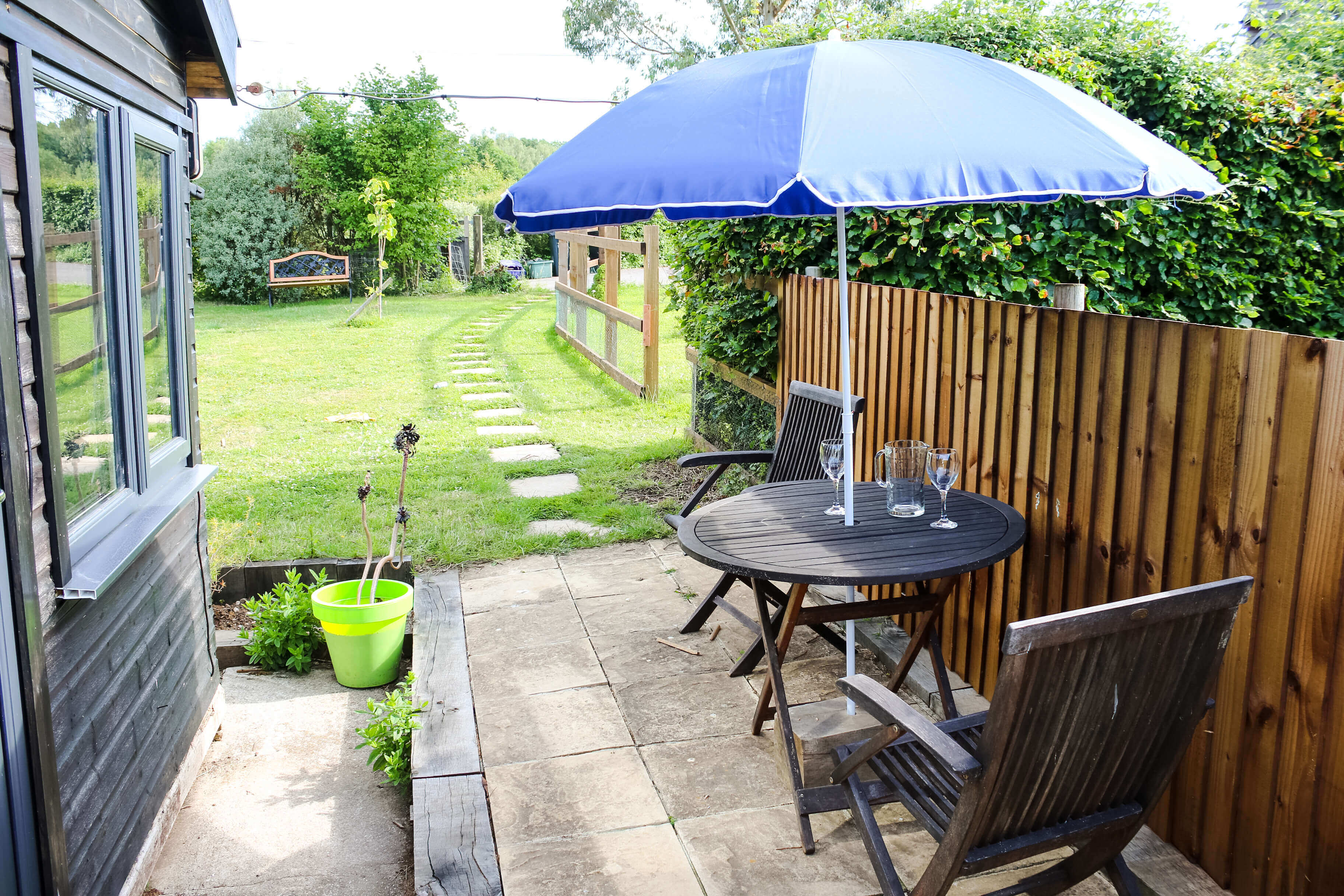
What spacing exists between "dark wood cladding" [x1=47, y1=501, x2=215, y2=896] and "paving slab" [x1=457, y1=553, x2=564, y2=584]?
1.44 meters

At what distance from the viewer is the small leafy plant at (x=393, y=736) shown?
10.2 ft

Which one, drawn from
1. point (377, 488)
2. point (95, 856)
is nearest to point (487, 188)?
point (377, 488)

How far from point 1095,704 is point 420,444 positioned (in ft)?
20.7

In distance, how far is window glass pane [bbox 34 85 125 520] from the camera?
2.23 metres

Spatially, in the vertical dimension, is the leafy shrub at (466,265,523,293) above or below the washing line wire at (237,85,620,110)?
below

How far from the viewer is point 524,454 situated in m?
7.24

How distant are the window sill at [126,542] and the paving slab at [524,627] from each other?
1232mm

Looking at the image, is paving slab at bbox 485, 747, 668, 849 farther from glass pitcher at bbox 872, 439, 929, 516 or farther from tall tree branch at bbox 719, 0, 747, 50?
tall tree branch at bbox 719, 0, 747, 50

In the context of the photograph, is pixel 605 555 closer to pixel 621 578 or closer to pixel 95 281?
pixel 621 578

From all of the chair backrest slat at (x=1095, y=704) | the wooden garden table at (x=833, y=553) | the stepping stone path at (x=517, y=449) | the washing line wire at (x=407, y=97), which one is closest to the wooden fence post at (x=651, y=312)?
the stepping stone path at (x=517, y=449)

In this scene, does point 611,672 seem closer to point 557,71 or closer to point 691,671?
point 691,671

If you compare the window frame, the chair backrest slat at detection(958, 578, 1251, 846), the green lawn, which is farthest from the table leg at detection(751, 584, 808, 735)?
the green lawn

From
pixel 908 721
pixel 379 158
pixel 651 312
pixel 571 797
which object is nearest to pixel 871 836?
pixel 908 721

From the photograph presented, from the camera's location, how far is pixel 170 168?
3227mm
